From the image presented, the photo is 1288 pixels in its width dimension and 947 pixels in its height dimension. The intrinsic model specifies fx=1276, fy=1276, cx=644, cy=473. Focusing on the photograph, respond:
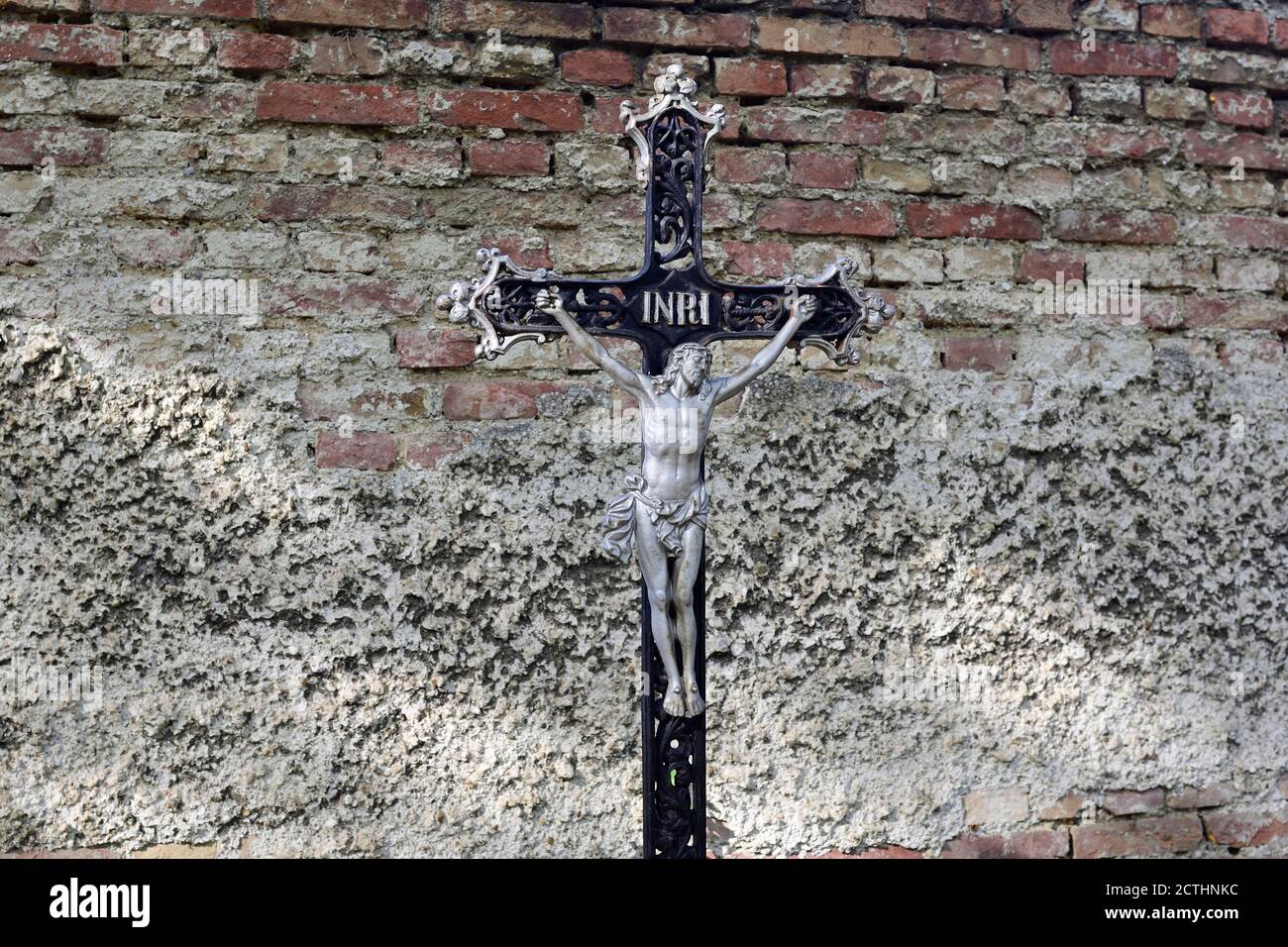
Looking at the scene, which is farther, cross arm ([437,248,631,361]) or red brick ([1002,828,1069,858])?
red brick ([1002,828,1069,858])

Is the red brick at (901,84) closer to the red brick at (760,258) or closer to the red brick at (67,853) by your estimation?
the red brick at (760,258)

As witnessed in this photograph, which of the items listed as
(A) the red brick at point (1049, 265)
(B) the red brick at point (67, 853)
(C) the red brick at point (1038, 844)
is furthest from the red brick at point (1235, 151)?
(B) the red brick at point (67, 853)

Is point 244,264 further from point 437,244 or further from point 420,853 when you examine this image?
point 420,853

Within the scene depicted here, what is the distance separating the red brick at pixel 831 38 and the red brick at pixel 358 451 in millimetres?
1177

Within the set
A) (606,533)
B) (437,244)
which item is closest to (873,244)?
(437,244)

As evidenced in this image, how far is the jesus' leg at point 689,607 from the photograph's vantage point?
191 centimetres

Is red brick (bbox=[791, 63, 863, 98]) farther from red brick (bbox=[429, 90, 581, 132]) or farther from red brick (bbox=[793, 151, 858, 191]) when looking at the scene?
red brick (bbox=[429, 90, 581, 132])

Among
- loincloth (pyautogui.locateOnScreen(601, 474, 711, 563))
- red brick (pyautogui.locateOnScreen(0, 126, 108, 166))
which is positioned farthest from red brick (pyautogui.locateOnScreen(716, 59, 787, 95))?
red brick (pyautogui.locateOnScreen(0, 126, 108, 166))

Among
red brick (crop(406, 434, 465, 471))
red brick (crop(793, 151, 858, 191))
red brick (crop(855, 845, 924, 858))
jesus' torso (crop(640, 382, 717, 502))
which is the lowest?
red brick (crop(855, 845, 924, 858))

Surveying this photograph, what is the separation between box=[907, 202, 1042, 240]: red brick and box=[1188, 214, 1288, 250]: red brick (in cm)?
39

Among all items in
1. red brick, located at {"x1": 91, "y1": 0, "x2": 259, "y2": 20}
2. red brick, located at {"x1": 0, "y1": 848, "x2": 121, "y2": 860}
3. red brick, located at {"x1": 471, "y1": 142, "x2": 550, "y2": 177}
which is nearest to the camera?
red brick, located at {"x1": 0, "y1": 848, "x2": 121, "y2": 860}

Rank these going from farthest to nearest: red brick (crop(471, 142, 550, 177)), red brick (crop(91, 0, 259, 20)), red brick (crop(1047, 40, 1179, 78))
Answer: red brick (crop(1047, 40, 1179, 78))
red brick (crop(471, 142, 550, 177))
red brick (crop(91, 0, 259, 20))

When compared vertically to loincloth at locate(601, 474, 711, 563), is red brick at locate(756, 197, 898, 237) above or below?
above

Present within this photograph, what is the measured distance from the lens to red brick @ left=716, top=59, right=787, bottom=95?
274cm
